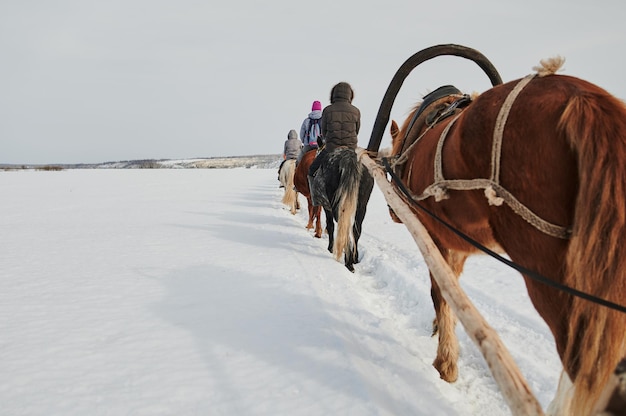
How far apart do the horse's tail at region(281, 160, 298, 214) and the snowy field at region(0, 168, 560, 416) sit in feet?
15.0

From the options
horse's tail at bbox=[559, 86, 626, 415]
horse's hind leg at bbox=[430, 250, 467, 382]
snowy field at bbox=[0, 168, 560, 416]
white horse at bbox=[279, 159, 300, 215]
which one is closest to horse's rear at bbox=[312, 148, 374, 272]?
snowy field at bbox=[0, 168, 560, 416]

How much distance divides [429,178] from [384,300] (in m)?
2.03

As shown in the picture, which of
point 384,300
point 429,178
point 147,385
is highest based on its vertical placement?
point 429,178

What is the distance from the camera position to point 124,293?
3277mm

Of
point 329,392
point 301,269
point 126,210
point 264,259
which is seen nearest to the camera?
point 329,392

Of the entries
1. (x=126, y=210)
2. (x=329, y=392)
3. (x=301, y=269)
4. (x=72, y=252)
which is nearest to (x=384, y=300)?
(x=301, y=269)

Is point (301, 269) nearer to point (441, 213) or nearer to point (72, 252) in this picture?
point (441, 213)

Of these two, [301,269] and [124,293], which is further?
[301,269]

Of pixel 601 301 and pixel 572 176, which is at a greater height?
pixel 572 176

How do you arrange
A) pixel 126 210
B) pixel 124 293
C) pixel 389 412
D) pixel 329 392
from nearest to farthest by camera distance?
pixel 389 412 → pixel 329 392 → pixel 124 293 → pixel 126 210

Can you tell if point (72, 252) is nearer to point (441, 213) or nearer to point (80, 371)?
point (80, 371)

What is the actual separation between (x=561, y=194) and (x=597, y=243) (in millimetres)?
204

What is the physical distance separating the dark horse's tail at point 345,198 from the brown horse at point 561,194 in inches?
125

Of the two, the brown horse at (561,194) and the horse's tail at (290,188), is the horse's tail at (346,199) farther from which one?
the horse's tail at (290,188)
